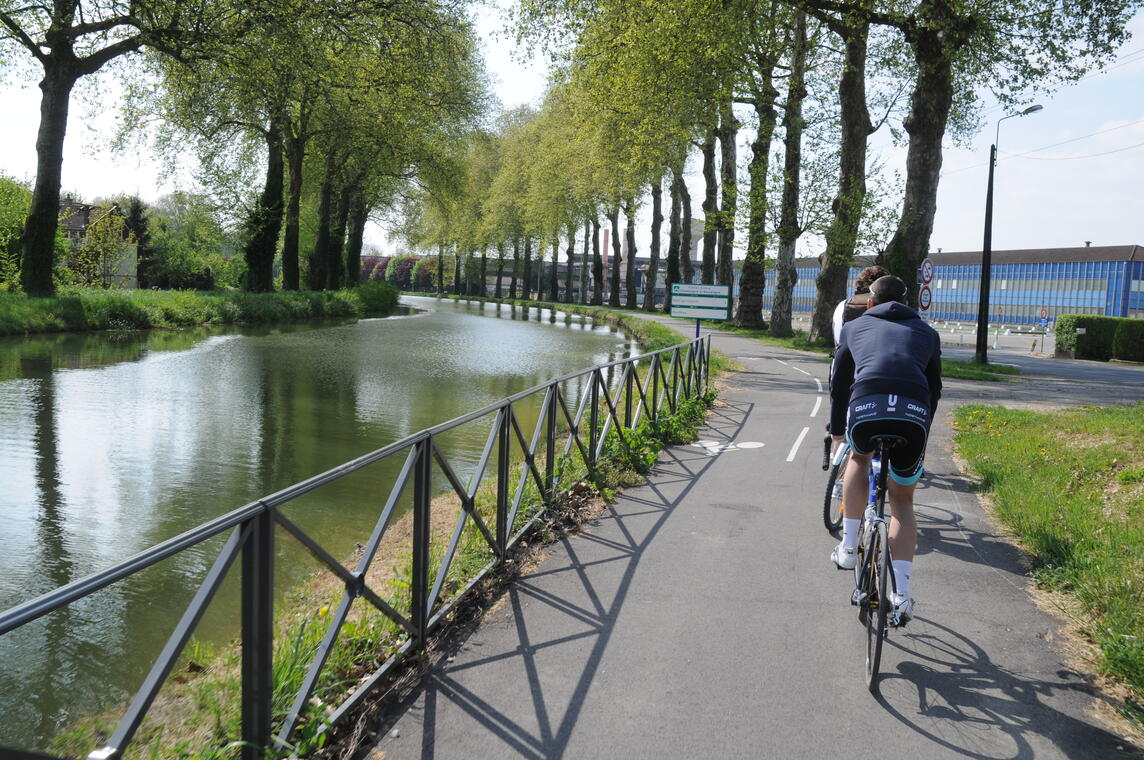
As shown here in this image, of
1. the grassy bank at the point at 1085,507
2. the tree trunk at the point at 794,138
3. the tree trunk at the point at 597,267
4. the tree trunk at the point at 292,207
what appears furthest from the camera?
the tree trunk at the point at 597,267

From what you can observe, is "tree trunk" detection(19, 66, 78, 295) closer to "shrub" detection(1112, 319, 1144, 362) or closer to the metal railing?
the metal railing

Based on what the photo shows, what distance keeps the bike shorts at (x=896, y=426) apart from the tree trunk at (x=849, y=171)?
75.7ft

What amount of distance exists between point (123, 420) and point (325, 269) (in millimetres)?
33943

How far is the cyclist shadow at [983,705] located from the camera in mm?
3818

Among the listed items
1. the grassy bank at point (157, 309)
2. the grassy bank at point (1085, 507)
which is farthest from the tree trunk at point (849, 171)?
the grassy bank at point (157, 309)

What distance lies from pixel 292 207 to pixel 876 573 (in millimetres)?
36823

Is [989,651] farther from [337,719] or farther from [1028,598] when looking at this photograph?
[337,719]

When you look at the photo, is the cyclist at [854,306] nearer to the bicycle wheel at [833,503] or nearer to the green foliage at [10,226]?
the bicycle wheel at [833,503]

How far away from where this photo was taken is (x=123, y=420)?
12141 mm

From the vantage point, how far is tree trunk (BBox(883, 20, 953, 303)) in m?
23.6

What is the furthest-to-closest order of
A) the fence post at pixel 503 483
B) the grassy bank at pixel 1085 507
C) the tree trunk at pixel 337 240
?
the tree trunk at pixel 337 240 < the fence post at pixel 503 483 < the grassy bank at pixel 1085 507

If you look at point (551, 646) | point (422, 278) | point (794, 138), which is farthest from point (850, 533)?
point (422, 278)

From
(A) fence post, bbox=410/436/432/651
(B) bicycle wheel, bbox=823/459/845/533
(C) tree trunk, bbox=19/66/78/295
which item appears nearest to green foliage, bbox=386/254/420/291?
(C) tree trunk, bbox=19/66/78/295

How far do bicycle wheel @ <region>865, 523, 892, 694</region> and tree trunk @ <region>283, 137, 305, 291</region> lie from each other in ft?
119
